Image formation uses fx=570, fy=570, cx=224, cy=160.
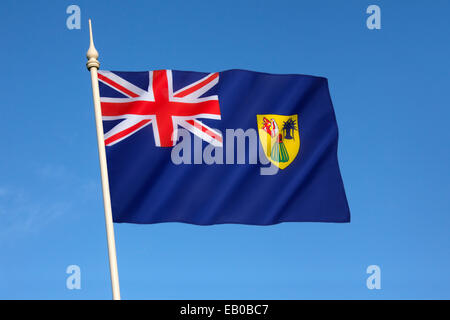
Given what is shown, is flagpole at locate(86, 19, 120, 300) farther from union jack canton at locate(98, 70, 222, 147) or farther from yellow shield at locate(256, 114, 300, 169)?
yellow shield at locate(256, 114, 300, 169)

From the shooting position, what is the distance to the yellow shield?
12.7 m

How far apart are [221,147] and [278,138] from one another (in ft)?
→ 4.25

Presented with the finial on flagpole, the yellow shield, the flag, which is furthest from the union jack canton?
the finial on flagpole

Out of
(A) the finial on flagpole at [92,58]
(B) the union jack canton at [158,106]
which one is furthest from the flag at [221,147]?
(A) the finial on flagpole at [92,58]

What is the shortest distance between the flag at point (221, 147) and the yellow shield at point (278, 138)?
0.07ft

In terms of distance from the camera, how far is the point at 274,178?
1253 centimetres

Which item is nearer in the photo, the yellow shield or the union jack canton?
the union jack canton

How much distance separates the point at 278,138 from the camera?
12.7m

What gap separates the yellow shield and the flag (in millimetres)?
22

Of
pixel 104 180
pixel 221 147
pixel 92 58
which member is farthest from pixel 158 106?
pixel 104 180

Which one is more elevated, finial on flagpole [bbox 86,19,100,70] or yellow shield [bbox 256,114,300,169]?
finial on flagpole [bbox 86,19,100,70]

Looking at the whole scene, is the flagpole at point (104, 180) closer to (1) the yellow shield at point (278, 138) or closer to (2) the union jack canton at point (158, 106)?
(2) the union jack canton at point (158, 106)
